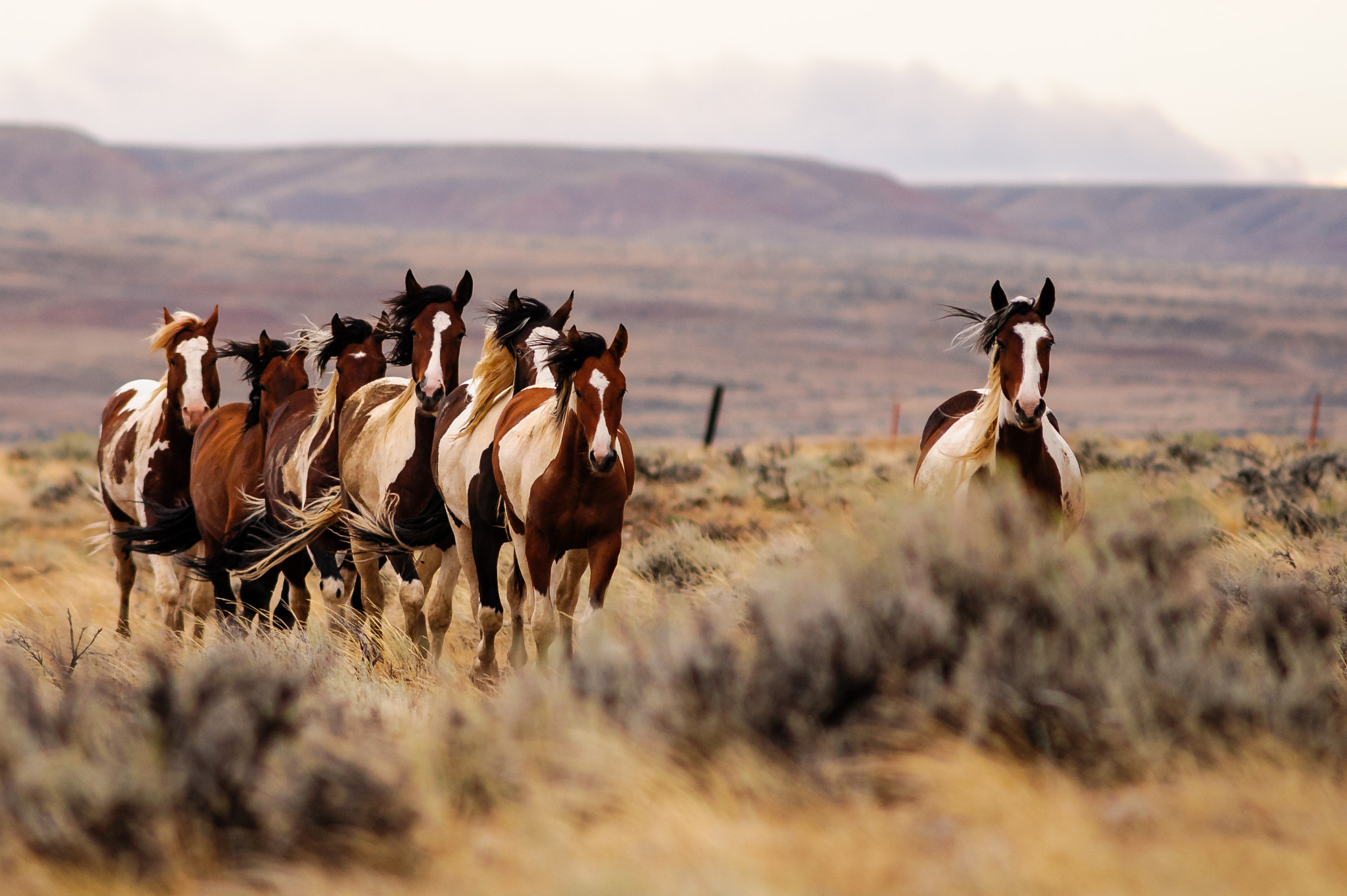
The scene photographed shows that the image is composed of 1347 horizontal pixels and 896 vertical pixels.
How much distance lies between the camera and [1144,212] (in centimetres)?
19612

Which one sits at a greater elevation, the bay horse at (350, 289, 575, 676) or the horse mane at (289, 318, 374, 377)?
the horse mane at (289, 318, 374, 377)

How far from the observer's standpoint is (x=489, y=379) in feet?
23.2

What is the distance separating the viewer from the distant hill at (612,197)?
15462 centimetres

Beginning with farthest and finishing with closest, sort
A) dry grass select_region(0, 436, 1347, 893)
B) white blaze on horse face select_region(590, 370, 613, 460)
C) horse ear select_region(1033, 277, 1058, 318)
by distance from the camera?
1. horse ear select_region(1033, 277, 1058, 318)
2. white blaze on horse face select_region(590, 370, 613, 460)
3. dry grass select_region(0, 436, 1347, 893)

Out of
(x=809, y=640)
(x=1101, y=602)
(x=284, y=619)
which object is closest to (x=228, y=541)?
(x=284, y=619)

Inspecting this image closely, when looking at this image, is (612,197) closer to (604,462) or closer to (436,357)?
(436,357)

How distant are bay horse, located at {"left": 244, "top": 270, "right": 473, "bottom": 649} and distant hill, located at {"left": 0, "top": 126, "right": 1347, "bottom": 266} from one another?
144 meters

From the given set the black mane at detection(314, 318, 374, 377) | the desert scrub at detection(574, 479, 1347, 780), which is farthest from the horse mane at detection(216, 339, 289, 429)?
the desert scrub at detection(574, 479, 1347, 780)

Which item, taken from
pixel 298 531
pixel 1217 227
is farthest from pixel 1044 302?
pixel 1217 227

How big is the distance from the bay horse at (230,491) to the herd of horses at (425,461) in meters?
0.01

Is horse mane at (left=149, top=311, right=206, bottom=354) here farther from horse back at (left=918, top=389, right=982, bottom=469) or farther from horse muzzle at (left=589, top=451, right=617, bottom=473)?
horse back at (left=918, top=389, right=982, bottom=469)

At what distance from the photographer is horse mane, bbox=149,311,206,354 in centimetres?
797

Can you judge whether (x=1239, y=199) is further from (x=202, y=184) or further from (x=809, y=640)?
(x=809, y=640)

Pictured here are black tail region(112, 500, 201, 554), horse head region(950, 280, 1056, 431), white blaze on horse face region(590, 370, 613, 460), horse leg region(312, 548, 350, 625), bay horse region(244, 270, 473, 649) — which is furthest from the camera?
black tail region(112, 500, 201, 554)
